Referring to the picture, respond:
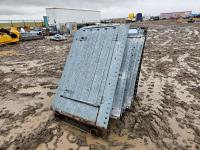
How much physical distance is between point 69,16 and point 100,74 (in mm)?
26117

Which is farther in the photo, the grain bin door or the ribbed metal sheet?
the ribbed metal sheet

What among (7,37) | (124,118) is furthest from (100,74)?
(7,37)

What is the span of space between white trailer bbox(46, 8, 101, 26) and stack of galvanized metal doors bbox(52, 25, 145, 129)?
22374 millimetres

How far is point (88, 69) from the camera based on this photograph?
10.3 ft

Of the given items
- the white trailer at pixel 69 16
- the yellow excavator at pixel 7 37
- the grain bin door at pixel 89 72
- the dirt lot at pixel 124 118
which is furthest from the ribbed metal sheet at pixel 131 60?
the white trailer at pixel 69 16

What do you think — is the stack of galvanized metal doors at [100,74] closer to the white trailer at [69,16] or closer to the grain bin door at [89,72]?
the grain bin door at [89,72]

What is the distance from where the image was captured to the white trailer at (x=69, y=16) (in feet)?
80.1

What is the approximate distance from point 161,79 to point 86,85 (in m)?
3.57

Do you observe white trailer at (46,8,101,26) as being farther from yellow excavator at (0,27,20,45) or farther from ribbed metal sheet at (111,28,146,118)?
ribbed metal sheet at (111,28,146,118)

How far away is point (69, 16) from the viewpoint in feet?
88.9

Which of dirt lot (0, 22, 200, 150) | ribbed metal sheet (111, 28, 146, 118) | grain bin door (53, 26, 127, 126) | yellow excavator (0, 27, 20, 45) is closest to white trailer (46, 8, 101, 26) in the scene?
yellow excavator (0, 27, 20, 45)

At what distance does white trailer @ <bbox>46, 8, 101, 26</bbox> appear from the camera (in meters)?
24.4

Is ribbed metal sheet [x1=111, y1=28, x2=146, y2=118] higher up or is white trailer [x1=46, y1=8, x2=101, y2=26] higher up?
white trailer [x1=46, y1=8, x2=101, y2=26]

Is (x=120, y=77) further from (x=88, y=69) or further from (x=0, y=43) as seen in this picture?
(x=0, y=43)
